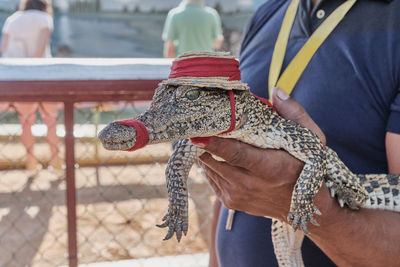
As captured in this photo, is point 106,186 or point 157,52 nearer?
point 106,186

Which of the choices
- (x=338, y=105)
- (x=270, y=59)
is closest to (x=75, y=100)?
(x=270, y=59)

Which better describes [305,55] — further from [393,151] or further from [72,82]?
[72,82]

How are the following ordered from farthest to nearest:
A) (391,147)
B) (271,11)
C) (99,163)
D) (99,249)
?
(99,163) → (99,249) → (271,11) → (391,147)

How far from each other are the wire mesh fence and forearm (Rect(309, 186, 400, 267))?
52.3 inches

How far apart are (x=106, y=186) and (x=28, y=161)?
0.93m

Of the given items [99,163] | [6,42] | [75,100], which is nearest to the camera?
[75,100]

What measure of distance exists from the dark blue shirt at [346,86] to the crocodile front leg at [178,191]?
38 centimetres

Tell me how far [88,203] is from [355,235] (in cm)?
332

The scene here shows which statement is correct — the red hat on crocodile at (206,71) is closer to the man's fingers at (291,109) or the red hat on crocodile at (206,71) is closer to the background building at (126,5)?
the man's fingers at (291,109)

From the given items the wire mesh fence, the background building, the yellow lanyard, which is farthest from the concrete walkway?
the background building

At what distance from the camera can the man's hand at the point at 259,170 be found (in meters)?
1.04

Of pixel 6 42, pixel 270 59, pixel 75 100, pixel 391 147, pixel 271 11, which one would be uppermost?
pixel 271 11

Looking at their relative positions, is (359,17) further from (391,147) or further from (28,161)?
Answer: (28,161)

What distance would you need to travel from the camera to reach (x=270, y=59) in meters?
1.49
